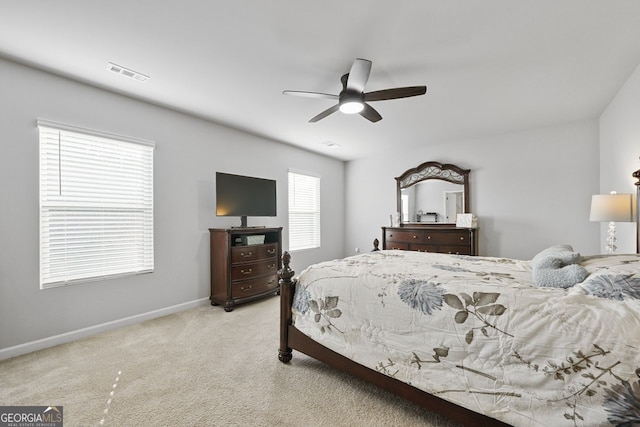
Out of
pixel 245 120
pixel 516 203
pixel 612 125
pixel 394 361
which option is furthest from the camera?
pixel 516 203

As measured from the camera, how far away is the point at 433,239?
476 cm

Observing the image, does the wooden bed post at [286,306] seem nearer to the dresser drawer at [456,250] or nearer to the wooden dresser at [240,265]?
the wooden dresser at [240,265]

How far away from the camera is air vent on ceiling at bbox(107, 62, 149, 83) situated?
8.19 ft

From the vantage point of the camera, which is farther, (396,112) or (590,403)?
(396,112)

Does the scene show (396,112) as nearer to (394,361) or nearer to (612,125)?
(612,125)

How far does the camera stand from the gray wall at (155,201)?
7.88ft

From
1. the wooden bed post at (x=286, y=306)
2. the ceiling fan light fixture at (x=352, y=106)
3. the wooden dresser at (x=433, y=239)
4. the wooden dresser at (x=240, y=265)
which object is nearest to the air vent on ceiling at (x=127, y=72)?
the wooden dresser at (x=240, y=265)

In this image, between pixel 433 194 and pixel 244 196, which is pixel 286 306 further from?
pixel 433 194

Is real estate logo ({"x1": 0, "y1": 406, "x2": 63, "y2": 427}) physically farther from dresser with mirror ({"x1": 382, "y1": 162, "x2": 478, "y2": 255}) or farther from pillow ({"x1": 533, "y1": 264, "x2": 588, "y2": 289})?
dresser with mirror ({"x1": 382, "y1": 162, "x2": 478, "y2": 255})

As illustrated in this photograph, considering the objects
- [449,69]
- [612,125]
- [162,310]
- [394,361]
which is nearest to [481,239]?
[612,125]

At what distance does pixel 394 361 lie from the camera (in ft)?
5.56

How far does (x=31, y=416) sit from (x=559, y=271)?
3.38m

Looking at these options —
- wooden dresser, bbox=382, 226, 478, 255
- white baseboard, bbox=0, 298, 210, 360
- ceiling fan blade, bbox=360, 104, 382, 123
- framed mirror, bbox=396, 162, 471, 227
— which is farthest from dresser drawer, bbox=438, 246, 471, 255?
white baseboard, bbox=0, 298, 210, 360

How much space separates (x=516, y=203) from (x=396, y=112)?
2.61m
